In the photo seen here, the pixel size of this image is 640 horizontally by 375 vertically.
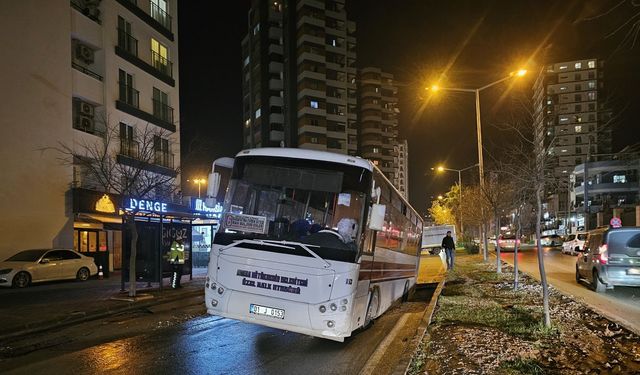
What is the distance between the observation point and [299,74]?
277 ft

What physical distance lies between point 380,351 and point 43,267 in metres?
16.8

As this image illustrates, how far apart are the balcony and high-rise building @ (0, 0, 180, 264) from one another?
12 cm

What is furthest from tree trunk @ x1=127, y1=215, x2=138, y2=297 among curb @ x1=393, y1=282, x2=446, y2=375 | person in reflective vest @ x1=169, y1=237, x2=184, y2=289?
curb @ x1=393, y1=282, x2=446, y2=375

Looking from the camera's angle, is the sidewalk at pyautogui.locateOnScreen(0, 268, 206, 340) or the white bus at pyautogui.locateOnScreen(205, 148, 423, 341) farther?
the sidewalk at pyautogui.locateOnScreen(0, 268, 206, 340)

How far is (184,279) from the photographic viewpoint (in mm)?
21703

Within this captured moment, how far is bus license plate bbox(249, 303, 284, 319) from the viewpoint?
26.6ft

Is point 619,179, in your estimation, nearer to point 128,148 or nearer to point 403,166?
point 128,148

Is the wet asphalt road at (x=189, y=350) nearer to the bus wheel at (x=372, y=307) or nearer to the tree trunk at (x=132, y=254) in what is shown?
the bus wheel at (x=372, y=307)

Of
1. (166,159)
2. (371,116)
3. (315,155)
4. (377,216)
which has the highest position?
(371,116)

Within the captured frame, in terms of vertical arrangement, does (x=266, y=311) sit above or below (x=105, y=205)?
below

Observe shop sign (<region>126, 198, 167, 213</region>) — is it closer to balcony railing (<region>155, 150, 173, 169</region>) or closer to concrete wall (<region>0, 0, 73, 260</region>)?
concrete wall (<region>0, 0, 73, 260</region>)

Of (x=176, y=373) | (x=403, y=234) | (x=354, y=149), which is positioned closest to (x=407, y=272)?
(x=403, y=234)

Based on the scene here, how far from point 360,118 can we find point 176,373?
108450mm

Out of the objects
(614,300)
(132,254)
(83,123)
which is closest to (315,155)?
(132,254)
